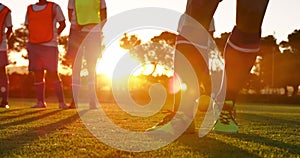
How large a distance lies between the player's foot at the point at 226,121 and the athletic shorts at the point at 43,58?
573 cm

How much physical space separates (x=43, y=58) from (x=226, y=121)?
229 inches

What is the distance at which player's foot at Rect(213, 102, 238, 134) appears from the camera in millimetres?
3641

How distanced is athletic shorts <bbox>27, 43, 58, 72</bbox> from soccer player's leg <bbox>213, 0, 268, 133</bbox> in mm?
5616

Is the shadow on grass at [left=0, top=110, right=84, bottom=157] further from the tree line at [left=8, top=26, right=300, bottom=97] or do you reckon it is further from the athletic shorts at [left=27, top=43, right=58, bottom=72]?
the tree line at [left=8, top=26, right=300, bottom=97]

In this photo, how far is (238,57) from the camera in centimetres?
374

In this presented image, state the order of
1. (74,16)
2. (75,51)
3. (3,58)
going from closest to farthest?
(75,51) → (74,16) → (3,58)

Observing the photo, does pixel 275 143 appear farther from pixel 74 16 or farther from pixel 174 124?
pixel 74 16

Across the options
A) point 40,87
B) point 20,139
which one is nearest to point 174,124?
point 20,139

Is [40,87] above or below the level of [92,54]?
below

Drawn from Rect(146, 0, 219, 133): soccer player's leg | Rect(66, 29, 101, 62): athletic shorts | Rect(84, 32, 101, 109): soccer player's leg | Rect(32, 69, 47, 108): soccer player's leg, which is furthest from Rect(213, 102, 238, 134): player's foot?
Rect(32, 69, 47, 108): soccer player's leg

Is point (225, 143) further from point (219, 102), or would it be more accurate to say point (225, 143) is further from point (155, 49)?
point (155, 49)

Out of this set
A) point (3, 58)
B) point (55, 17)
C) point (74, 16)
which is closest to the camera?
point (74, 16)

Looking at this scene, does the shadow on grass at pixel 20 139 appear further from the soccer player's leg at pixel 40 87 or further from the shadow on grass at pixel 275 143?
the soccer player's leg at pixel 40 87

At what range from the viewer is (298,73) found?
7162 centimetres
